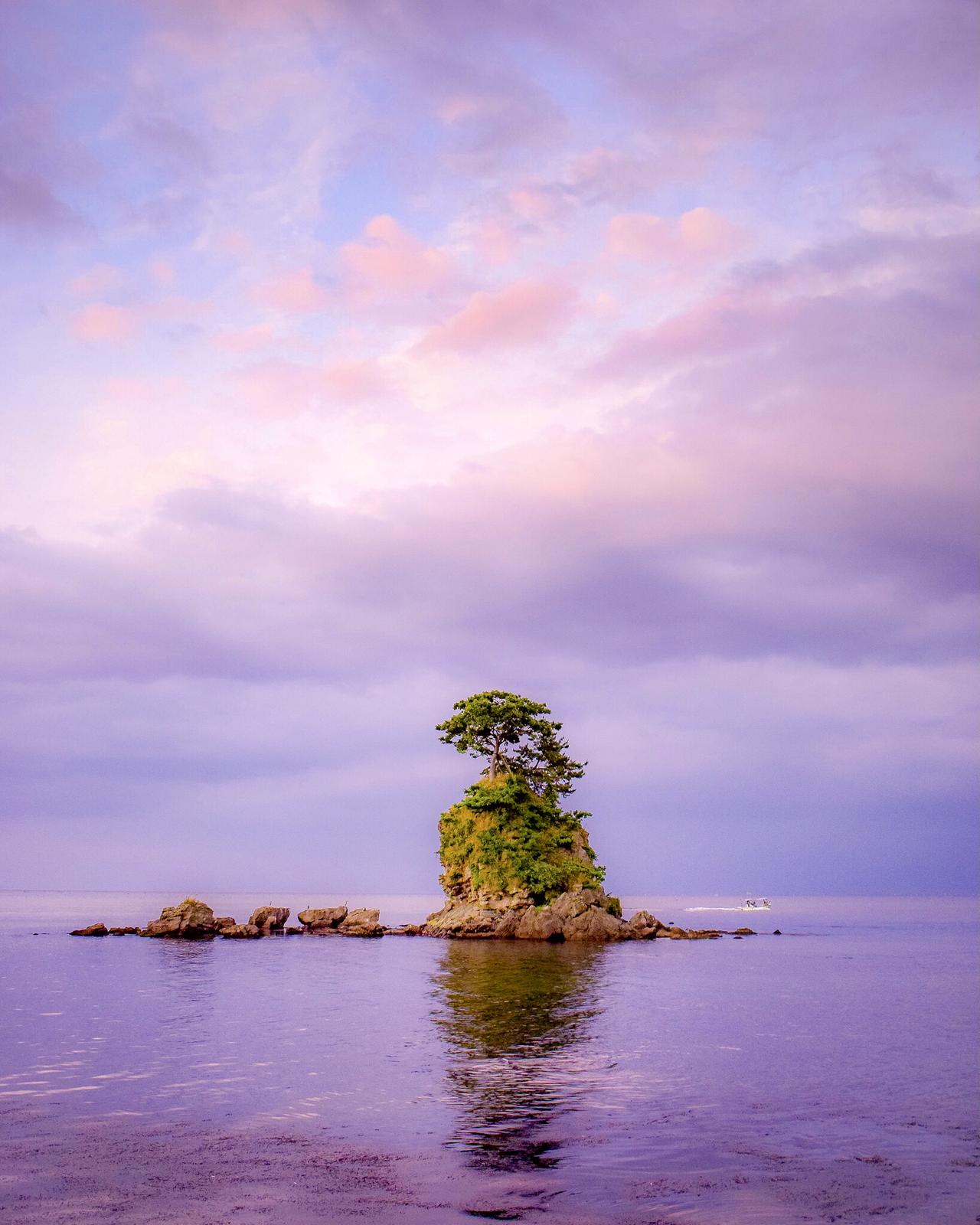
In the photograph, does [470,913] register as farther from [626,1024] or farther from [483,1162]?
[483,1162]

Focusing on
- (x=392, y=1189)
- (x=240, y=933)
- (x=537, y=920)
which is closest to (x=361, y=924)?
(x=240, y=933)

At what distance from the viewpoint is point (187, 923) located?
107m

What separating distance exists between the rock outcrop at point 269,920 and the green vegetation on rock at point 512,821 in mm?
24845

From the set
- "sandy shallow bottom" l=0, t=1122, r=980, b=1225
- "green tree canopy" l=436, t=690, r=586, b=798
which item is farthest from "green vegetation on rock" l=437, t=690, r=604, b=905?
"sandy shallow bottom" l=0, t=1122, r=980, b=1225

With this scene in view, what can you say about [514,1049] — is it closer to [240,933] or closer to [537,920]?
[537,920]

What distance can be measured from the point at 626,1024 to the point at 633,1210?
84.2 ft

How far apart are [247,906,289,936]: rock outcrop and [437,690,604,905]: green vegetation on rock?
81.5ft

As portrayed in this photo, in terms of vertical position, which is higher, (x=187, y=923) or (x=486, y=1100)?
(x=486, y=1100)

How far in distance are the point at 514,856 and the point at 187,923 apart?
1538 inches

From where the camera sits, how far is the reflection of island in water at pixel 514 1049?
72.4 ft

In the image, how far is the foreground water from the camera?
58.5 ft

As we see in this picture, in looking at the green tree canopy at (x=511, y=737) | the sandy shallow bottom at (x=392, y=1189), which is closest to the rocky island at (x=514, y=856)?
the green tree canopy at (x=511, y=737)

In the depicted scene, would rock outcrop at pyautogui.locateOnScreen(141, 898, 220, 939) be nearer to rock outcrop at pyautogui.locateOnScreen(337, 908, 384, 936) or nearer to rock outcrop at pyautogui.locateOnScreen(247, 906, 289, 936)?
rock outcrop at pyautogui.locateOnScreen(247, 906, 289, 936)

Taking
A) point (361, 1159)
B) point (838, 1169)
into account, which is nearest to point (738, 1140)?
point (838, 1169)
